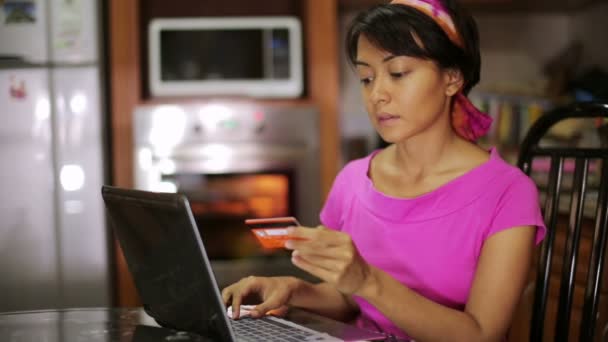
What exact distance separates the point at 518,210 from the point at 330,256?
386 millimetres

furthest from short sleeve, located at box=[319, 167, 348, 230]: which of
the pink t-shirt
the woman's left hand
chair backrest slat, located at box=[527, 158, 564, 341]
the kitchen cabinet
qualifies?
the kitchen cabinet

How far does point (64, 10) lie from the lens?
8.72 feet

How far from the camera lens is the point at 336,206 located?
1.41 m

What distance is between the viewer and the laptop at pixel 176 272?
0.79 m

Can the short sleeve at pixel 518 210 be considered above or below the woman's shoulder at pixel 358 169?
below

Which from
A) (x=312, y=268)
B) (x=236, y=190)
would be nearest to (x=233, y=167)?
(x=236, y=190)

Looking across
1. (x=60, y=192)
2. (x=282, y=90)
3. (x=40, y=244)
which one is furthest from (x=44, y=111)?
(x=282, y=90)

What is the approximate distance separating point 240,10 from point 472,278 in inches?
81.6

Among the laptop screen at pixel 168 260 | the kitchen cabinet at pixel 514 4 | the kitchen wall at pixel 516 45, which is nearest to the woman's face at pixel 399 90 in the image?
the laptop screen at pixel 168 260

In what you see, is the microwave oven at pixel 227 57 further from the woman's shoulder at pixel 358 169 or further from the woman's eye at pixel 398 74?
the woman's eye at pixel 398 74

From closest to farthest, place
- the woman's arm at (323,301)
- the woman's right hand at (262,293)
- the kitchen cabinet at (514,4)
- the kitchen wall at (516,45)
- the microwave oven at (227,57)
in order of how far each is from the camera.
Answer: the woman's right hand at (262,293), the woman's arm at (323,301), the microwave oven at (227,57), the kitchen cabinet at (514,4), the kitchen wall at (516,45)

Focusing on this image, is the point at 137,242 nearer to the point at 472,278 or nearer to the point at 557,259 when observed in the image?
the point at 472,278

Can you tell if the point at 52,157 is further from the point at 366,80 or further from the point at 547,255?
the point at 547,255

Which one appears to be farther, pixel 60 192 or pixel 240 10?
pixel 240 10
